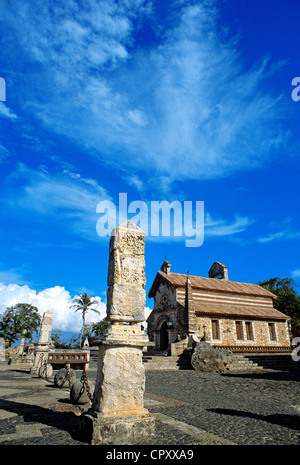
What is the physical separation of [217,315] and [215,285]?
199 inches

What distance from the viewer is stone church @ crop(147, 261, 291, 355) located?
2339 cm

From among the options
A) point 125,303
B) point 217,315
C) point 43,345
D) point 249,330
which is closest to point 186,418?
point 125,303

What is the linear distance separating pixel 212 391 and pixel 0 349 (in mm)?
25209

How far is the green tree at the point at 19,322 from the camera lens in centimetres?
4388

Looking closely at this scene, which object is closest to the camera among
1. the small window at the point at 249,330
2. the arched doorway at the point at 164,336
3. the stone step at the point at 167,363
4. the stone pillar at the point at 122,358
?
the stone pillar at the point at 122,358

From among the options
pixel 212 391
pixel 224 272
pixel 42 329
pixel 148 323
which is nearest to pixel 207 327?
Answer: pixel 148 323

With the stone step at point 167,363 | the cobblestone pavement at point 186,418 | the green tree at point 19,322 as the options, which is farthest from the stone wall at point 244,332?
the green tree at point 19,322

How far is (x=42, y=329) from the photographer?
1478cm

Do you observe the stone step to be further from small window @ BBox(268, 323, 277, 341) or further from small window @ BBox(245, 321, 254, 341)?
small window @ BBox(268, 323, 277, 341)

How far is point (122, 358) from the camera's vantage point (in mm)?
4023

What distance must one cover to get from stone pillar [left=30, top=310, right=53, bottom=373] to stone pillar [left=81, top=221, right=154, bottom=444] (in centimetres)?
1175

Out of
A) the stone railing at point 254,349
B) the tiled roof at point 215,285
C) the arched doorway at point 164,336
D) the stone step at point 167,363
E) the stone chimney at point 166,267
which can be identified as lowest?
the stone step at point 167,363

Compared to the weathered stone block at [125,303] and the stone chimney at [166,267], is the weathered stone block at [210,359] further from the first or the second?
the stone chimney at [166,267]
